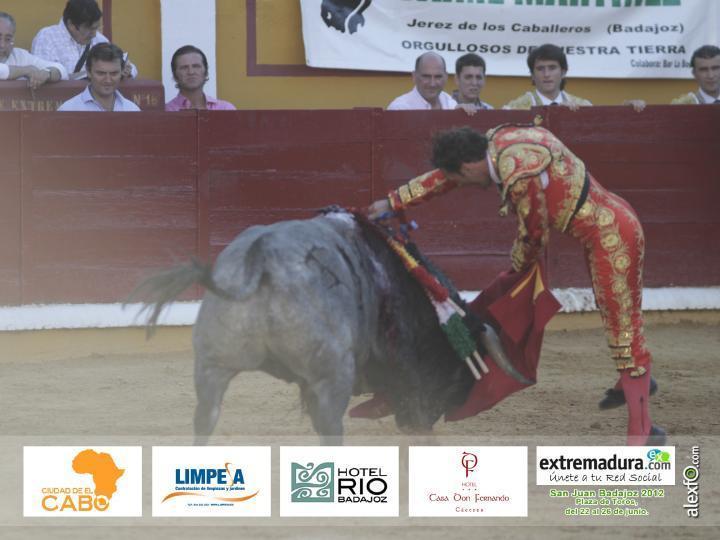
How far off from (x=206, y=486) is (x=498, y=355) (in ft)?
3.48

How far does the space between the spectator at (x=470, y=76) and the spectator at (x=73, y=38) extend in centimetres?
163

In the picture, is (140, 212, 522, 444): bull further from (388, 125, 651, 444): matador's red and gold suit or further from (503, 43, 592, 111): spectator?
(503, 43, 592, 111): spectator

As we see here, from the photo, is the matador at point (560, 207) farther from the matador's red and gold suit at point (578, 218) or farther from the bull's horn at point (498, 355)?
the bull's horn at point (498, 355)

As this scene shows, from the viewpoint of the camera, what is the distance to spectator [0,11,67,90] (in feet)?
20.6

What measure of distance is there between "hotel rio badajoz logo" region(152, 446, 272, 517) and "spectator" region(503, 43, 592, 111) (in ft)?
11.0

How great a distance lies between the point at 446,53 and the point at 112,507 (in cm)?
447

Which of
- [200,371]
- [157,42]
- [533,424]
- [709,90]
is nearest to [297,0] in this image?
[157,42]

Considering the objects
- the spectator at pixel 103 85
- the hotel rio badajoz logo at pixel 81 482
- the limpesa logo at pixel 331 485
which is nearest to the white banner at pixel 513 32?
the spectator at pixel 103 85

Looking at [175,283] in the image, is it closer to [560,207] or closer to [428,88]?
[560,207]

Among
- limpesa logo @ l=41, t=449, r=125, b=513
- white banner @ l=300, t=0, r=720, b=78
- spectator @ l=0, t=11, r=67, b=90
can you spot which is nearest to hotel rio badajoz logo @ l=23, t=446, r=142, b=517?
limpesa logo @ l=41, t=449, r=125, b=513

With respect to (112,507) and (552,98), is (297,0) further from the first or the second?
(112,507)

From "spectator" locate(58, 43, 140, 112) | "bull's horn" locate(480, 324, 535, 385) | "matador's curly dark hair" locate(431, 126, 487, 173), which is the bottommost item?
"bull's horn" locate(480, 324, 535, 385)

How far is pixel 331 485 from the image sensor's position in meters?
3.64

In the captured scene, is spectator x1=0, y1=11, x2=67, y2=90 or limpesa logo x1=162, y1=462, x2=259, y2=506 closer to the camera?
limpesa logo x1=162, y1=462, x2=259, y2=506
